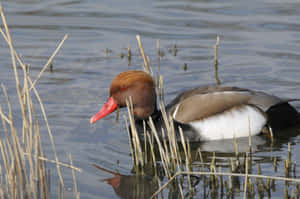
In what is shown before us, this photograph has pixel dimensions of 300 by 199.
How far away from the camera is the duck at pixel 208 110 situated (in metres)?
7.83

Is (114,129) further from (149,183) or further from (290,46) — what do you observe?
(290,46)

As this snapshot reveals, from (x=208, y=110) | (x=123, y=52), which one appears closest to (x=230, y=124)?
(x=208, y=110)

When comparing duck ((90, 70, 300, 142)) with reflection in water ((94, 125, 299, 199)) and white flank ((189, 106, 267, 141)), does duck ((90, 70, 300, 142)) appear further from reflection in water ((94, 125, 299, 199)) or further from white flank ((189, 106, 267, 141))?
reflection in water ((94, 125, 299, 199))

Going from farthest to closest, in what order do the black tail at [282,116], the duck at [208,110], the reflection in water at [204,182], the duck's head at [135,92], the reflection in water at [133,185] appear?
the black tail at [282,116], the duck at [208,110], the duck's head at [135,92], the reflection in water at [133,185], the reflection in water at [204,182]

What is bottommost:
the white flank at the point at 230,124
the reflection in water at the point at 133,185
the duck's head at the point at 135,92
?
the reflection in water at the point at 133,185

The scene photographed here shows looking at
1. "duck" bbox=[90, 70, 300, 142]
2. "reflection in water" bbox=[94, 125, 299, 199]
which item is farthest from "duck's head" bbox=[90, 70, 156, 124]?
"reflection in water" bbox=[94, 125, 299, 199]

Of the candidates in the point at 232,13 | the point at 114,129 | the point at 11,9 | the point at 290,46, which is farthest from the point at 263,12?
the point at 114,129

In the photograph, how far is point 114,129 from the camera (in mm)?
8227

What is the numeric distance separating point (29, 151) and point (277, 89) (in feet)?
17.6

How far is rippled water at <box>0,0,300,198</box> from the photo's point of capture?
7.69 meters

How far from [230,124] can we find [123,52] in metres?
3.81

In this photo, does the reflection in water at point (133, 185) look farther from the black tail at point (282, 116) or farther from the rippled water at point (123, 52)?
the black tail at point (282, 116)

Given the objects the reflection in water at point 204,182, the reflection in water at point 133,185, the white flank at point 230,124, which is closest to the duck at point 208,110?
the white flank at point 230,124

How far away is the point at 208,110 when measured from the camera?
7.88 m
